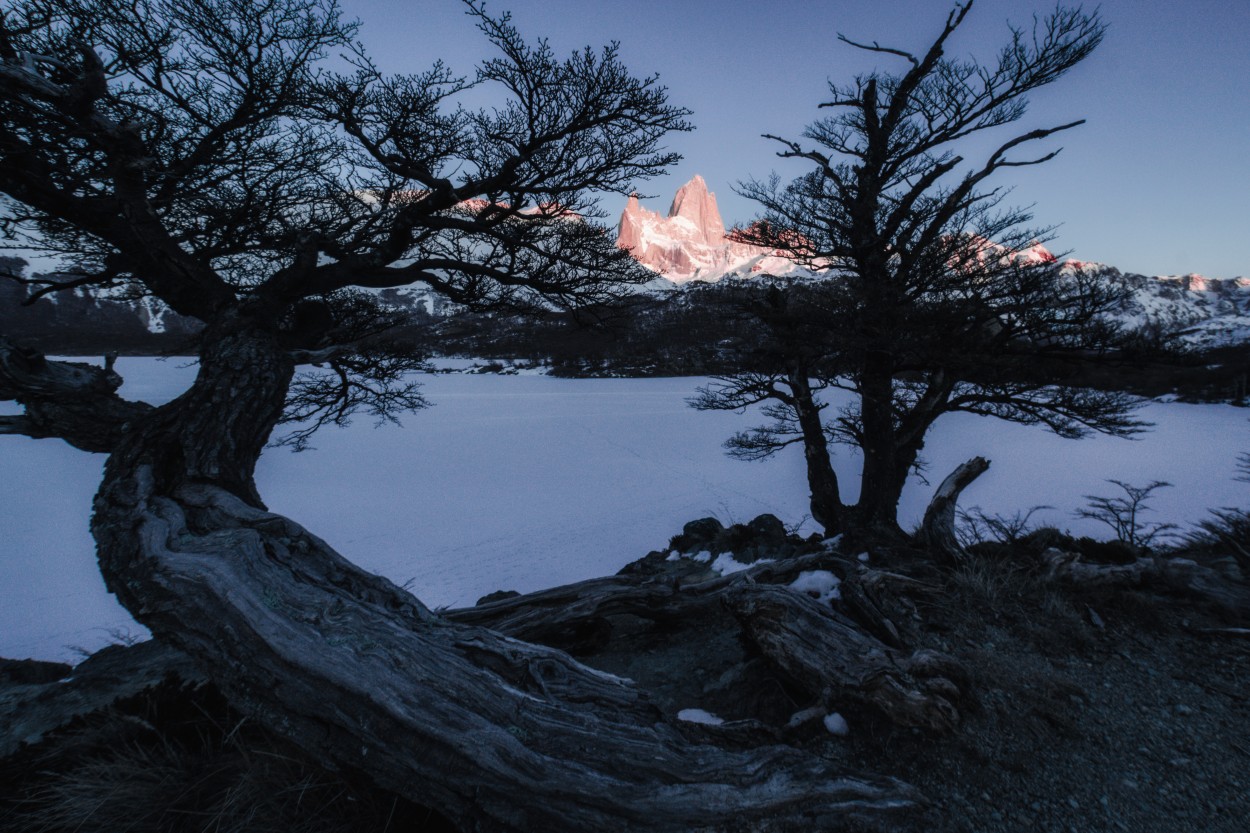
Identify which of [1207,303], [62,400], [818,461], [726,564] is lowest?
[726,564]

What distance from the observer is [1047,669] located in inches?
98.3

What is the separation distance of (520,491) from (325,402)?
8001mm

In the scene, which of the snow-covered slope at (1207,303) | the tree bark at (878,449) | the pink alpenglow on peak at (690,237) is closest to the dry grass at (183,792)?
the tree bark at (878,449)

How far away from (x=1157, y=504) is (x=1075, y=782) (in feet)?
53.3

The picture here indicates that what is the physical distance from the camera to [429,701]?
165 cm

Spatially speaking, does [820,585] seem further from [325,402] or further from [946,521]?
[325,402]

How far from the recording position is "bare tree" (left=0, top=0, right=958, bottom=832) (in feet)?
5.23

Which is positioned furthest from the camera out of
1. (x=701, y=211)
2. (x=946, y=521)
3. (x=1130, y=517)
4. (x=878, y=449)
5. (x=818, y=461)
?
(x=701, y=211)

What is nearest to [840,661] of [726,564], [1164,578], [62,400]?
[1164,578]

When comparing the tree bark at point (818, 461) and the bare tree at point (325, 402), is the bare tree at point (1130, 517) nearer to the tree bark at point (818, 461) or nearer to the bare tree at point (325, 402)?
the tree bark at point (818, 461)

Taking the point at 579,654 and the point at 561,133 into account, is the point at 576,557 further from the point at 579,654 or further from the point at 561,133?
the point at 561,133

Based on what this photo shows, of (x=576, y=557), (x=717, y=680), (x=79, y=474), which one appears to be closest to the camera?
(x=717, y=680)

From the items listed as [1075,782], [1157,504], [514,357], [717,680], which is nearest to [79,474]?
[717,680]

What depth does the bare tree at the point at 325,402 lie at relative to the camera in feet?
5.23
